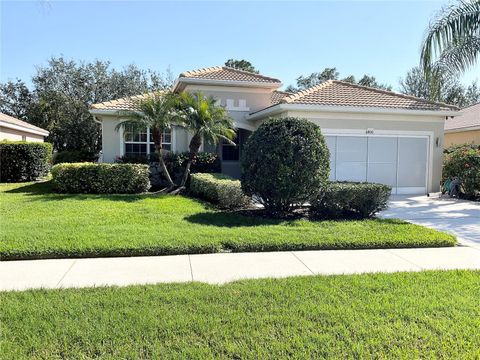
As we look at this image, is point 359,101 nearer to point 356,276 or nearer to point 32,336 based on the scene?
point 356,276

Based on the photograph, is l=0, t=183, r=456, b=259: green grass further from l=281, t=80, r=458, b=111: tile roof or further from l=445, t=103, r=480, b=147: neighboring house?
l=445, t=103, r=480, b=147: neighboring house

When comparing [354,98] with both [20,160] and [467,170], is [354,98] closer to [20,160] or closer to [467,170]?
[467,170]

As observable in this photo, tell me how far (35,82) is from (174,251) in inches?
1222

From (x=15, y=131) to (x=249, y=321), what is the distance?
23602mm

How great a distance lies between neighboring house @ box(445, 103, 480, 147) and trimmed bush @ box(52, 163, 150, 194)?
17.0m

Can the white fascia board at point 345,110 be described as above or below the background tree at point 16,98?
below

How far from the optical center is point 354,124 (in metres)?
15.0

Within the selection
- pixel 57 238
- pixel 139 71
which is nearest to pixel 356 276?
pixel 57 238

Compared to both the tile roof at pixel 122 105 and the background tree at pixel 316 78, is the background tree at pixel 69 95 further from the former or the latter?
the background tree at pixel 316 78

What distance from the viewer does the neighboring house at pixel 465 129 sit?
20.5 metres

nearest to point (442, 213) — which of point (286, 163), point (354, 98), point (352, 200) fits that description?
point (352, 200)

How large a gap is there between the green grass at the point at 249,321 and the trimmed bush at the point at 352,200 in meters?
4.65

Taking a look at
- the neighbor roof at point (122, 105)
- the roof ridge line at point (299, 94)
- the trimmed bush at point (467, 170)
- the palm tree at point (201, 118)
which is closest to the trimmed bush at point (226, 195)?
the palm tree at point (201, 118)

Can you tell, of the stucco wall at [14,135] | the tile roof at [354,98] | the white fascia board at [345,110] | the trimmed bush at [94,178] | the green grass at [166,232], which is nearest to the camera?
the green grass at [166,232]
